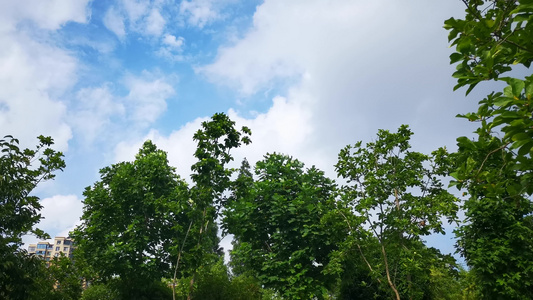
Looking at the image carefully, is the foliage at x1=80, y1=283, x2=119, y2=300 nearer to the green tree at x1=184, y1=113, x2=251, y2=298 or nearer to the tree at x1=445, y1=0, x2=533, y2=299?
the green tree at x1=184, y1=113, x2=251, y2=298

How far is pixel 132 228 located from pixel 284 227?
9337 millimetres

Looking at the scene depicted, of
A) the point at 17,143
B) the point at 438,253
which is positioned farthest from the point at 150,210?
the point at 438,253

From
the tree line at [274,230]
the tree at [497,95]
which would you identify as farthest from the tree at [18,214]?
the tree at [497,95]

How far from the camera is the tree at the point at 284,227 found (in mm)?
19734

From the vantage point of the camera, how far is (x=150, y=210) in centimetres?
2325

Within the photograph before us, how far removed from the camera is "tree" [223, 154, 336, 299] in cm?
1973

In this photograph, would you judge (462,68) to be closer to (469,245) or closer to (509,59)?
(509,59)

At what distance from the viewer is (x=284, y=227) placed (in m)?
22.1

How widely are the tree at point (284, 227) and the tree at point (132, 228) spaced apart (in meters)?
4.15

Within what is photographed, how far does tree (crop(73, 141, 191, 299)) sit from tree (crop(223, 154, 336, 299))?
415 centimetres

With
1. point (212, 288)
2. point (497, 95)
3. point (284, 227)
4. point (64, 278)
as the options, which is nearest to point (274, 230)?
point (284, 227)

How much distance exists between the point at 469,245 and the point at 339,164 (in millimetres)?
10213

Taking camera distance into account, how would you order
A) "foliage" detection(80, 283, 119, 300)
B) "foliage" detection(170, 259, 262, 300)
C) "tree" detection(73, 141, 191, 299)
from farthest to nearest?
"foliage" detection(80, 283, 119, 300), "foliage" detection(170, 259, 262, 300), "tree" detection(73, 141, 191, 299)

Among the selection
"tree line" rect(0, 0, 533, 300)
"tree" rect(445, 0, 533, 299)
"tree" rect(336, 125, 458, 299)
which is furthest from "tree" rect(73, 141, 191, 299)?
"tree" rect(445, 0, 533, 299)
